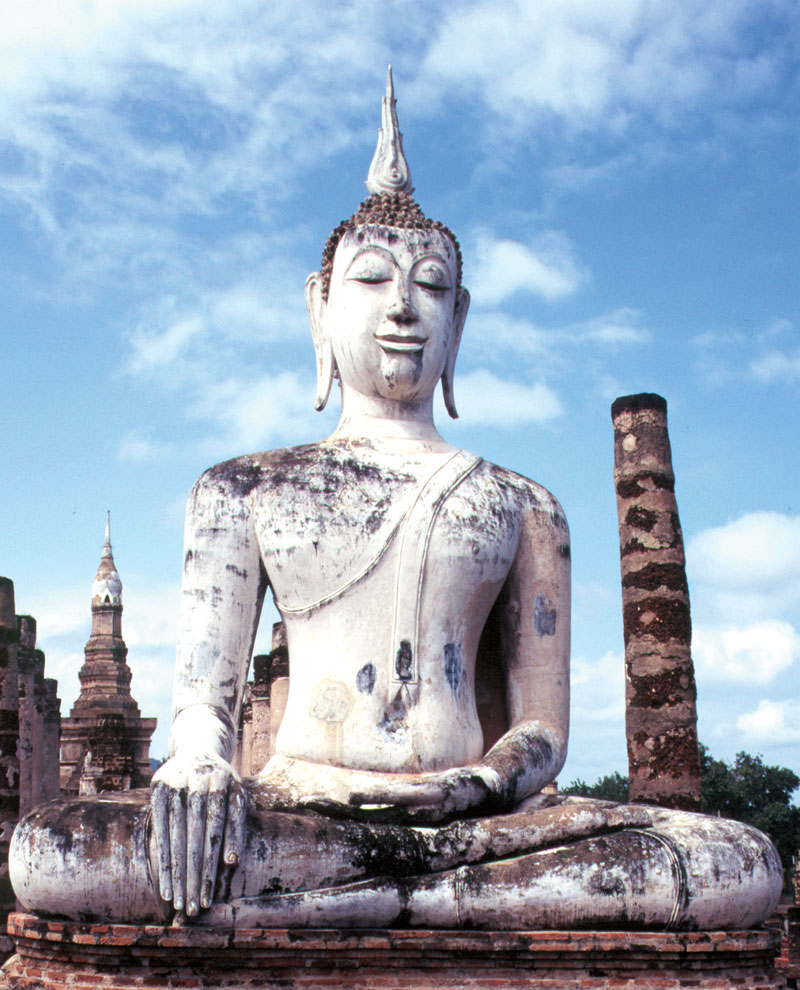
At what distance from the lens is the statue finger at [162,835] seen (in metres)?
4.54

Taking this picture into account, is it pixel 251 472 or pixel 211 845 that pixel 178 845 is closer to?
pixel 211 845

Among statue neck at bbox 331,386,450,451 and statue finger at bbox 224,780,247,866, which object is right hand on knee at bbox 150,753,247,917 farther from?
statue neck at bbox 331,386,450,451

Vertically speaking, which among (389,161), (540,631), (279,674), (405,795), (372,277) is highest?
(389,161)

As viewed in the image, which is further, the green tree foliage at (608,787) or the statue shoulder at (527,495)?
the green tree foliage at (608,787)

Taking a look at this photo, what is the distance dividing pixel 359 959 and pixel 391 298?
3.01 meters

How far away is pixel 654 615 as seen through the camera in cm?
1302

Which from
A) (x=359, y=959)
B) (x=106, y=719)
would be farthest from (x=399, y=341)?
(x=106, y=719)

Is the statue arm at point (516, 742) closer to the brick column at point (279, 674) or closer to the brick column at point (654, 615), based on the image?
the brick column at point (279, 674)

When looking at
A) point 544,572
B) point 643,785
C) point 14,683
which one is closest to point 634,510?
point 643,785

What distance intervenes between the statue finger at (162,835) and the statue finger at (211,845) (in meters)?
0.12

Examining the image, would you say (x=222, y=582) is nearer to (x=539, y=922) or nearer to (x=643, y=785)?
(x=539, y=922)

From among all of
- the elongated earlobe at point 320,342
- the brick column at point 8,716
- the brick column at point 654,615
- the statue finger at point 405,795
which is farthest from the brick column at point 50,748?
the statue finger at point 405,795

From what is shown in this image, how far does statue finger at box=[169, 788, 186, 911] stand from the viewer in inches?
178

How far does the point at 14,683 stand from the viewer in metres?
13.8
